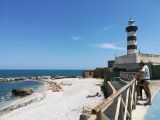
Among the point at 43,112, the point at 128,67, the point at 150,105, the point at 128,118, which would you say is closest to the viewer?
the point at 128,118

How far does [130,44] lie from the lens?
41156 millimetres

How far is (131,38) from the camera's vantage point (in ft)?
136

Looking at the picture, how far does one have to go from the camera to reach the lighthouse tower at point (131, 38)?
4087cm

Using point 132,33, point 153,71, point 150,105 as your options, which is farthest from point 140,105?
point 132,33

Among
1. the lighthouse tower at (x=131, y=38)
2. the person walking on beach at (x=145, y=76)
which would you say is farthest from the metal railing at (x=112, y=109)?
the lighthouse tower at (x=131, y=38)

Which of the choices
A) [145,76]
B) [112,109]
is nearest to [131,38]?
[145,76]

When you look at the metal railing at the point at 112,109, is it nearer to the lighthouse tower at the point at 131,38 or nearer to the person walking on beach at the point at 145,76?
the person walking on beach at the point at 145,76

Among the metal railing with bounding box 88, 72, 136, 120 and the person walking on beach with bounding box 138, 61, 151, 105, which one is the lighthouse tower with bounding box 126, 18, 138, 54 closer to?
the person walking on beach with bounding box 138, 61, 151, 105

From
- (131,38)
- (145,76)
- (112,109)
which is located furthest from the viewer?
(131,38)

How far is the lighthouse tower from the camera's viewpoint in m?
40.9

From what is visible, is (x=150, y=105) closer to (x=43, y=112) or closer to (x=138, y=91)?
(x=138, y=91)

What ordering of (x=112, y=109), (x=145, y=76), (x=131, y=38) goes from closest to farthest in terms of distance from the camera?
1. (x=112, y=109)
2. (x=145, y=76)
3. (x=131, y=38)

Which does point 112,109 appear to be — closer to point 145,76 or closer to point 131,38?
point 145,76

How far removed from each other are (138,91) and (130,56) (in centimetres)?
2978
